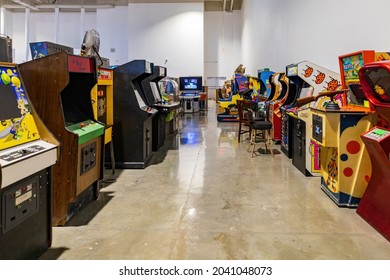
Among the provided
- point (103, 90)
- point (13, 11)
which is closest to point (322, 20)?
point (103, 90)

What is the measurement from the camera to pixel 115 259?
7.53ft

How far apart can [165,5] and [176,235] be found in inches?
590

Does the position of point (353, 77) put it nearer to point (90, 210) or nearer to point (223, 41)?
point (90, 210)

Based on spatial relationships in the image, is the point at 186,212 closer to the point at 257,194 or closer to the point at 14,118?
the point at 257,194

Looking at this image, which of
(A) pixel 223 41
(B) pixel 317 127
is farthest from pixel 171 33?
(B) pixel 317 127

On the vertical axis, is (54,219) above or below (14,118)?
below

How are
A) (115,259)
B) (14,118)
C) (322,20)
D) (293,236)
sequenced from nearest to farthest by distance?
(14,118)
(115,259)
(293,236)
(322,20)

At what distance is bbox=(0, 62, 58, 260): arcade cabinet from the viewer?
186cm

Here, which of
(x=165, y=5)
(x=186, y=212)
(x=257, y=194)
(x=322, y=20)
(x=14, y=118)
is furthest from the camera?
(x=165, y=5)

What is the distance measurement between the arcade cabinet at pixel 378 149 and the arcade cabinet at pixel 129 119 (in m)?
3.14

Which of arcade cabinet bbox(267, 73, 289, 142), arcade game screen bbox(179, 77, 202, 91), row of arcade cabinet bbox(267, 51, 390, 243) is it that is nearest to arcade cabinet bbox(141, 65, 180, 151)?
arcade cabinet bbox(267, 73, 289, 142)

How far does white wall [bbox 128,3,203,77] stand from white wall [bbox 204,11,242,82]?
2.07m

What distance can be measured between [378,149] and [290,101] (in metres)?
3.77

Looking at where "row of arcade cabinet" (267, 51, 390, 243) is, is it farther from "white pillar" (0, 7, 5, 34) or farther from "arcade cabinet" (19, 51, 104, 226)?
"white pillar" (0, 7, 5, 34)
